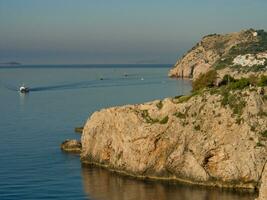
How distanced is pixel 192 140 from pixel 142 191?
923cm

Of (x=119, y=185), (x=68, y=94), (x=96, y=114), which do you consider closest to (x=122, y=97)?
(x=68, y=94)

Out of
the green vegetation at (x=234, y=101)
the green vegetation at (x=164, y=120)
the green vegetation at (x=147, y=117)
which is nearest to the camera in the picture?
the green vegetation at (x=234, y=101)

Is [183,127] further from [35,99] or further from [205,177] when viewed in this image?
[35,99]

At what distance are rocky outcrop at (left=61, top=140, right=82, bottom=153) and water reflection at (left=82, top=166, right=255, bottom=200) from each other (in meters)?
18.2

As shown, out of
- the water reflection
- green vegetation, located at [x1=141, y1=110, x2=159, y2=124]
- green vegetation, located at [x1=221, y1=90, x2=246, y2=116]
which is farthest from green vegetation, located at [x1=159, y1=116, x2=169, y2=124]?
the water reflection

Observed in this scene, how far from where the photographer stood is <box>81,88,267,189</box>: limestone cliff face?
2768 inches

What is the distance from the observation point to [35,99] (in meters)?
175

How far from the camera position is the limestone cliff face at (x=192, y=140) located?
231ft

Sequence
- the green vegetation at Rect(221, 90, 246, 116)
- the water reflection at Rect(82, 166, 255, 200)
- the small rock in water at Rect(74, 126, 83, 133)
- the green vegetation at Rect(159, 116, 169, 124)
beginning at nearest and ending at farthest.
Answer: the water reflection at Rect(82, 166, 255, 200), the green vegetation at Rect(221, 90, 246, 116), the green vegetation at Rect(159, 116, 169, 124), the small rock in water at Rect(74, 126, 83, 133)

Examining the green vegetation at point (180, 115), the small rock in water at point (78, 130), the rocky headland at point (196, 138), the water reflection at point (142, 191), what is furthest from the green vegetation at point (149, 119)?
the small rock in water at point (78, 130)

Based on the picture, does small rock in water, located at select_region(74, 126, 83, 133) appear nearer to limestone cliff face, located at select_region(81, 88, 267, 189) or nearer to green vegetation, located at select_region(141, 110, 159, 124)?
limestone cliff face, located at select_region(81, 88, 267, 189)

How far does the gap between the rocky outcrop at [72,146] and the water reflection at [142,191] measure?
18.2 m

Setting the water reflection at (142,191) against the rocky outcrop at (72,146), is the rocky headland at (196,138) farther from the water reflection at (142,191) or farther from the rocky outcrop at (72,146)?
the rocky outcrop at (72,146)

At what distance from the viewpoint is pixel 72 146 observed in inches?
3740
